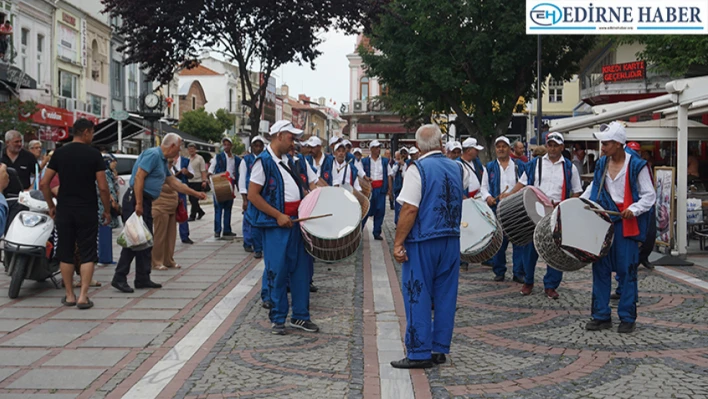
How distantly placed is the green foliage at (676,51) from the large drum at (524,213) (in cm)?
1652

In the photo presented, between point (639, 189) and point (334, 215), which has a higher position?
point (639, 189)

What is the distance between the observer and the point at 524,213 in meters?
8.55

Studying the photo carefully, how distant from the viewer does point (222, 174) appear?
44.5 feet

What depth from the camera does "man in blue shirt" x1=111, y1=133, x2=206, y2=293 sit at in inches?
353

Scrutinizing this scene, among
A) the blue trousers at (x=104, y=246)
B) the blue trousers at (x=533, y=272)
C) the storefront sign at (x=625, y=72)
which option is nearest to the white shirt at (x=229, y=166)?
the blue trousers at (x=104, y=246)

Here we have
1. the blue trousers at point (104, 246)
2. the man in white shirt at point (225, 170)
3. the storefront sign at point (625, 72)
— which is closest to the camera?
the blue trousers at point (104, 246)

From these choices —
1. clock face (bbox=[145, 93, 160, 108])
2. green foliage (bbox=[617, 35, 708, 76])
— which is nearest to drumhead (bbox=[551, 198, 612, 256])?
clock face (bbox=[145, 93, 160, 108])

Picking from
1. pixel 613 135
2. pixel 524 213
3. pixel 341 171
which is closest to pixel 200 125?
pixel 341 171

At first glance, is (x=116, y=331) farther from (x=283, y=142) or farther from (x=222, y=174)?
(x=222, y=174)

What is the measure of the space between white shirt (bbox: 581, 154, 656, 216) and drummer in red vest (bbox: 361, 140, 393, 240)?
807cm

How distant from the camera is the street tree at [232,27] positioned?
15828mm

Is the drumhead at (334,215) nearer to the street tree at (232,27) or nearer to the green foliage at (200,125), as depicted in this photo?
the street tree at (232,27)

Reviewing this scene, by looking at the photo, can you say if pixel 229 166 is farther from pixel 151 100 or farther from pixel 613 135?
pixel 613 135

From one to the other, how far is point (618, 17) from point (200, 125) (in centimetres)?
5182
